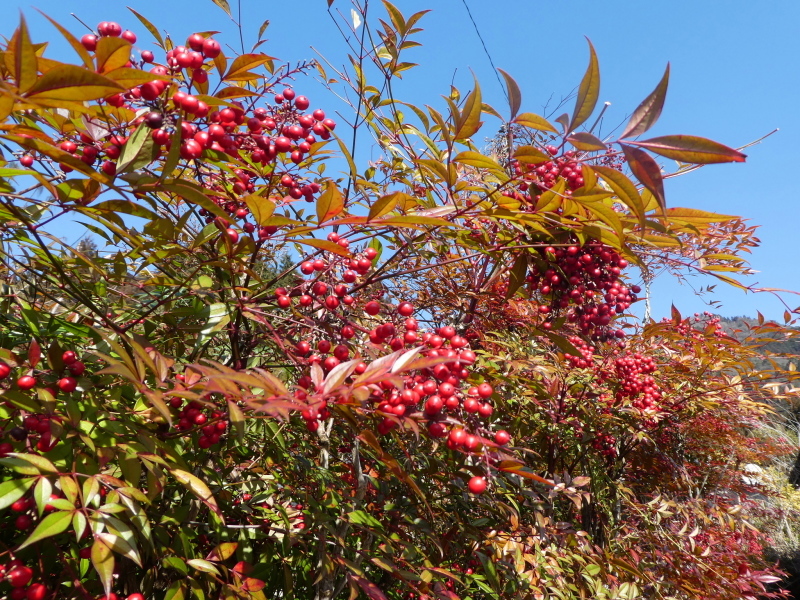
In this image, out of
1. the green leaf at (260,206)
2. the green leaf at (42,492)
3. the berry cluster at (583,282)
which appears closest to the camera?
the green leaf at (42,492)

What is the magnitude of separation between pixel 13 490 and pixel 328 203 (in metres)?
0.68

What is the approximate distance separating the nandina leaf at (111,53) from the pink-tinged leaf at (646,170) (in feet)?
2.22

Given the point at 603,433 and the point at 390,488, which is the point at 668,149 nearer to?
the point at 390,488

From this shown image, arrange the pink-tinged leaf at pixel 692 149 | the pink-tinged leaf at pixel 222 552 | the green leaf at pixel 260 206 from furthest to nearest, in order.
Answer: the pink-tinged leaf at pixel 222 552 → the green leaf at pixel 260 206 → the pink-tinged leaf at pixel 692 149

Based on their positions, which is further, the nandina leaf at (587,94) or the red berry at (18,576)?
the red berry at (18,576)

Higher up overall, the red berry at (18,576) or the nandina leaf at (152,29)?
the nandina leaf at (152,29)

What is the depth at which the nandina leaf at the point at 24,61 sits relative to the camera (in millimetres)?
502

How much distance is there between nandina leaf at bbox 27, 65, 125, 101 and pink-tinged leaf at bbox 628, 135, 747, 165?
68cm

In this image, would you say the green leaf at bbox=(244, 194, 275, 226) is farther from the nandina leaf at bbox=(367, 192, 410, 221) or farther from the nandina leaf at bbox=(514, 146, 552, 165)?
the nandina leaf at bbox=(514, 146, 552, 165)

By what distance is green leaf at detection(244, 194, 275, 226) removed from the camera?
853 millimetres

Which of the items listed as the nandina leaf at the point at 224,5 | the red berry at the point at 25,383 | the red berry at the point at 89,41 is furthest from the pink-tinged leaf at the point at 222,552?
the nandina leaf at the point at 224,5

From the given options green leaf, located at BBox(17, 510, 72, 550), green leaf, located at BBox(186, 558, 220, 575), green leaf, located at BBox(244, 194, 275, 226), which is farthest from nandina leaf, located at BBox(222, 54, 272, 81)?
green leaf, located at BBox(186, 558, 220, 575)

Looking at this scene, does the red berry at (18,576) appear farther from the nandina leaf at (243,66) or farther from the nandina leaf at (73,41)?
the nandina leaf at (243,66)

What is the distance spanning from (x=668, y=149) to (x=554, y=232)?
2.12 ft
